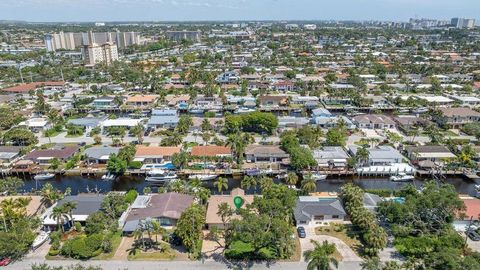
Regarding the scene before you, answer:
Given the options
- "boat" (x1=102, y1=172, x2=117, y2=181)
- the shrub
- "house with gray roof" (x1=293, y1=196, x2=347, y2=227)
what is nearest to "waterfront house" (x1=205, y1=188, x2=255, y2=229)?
"house with gray roof" (x1=293, y1=196, x2=347, y2=227)

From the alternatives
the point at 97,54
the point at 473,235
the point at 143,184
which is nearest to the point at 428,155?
the point at 473,235

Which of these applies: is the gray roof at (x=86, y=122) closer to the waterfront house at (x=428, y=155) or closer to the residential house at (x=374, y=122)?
the residential house at (x=374, y=122)

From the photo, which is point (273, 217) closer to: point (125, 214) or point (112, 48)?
point (125, 214)

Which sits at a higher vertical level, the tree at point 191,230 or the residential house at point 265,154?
the tree at point 191,230

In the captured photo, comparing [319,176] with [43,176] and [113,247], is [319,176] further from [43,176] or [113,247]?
[43,176]

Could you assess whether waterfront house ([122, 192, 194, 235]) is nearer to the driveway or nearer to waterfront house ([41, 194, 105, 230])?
waterfront house ([41, 194, 105, 230])

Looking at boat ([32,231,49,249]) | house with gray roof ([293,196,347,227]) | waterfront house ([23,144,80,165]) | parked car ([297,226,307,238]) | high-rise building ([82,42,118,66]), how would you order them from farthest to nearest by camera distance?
high-rise building ([82,42,118,66])
waterfront house ([23,144,80,165])
house with gray roof ([293,196,347,227])
parked car ([297,226,307,238])
boat ([32,231,49,249])

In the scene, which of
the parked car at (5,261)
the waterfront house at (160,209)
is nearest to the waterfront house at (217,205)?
the waterfront house at (160,209)

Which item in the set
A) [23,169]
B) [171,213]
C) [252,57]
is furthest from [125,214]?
A: [252,57]
